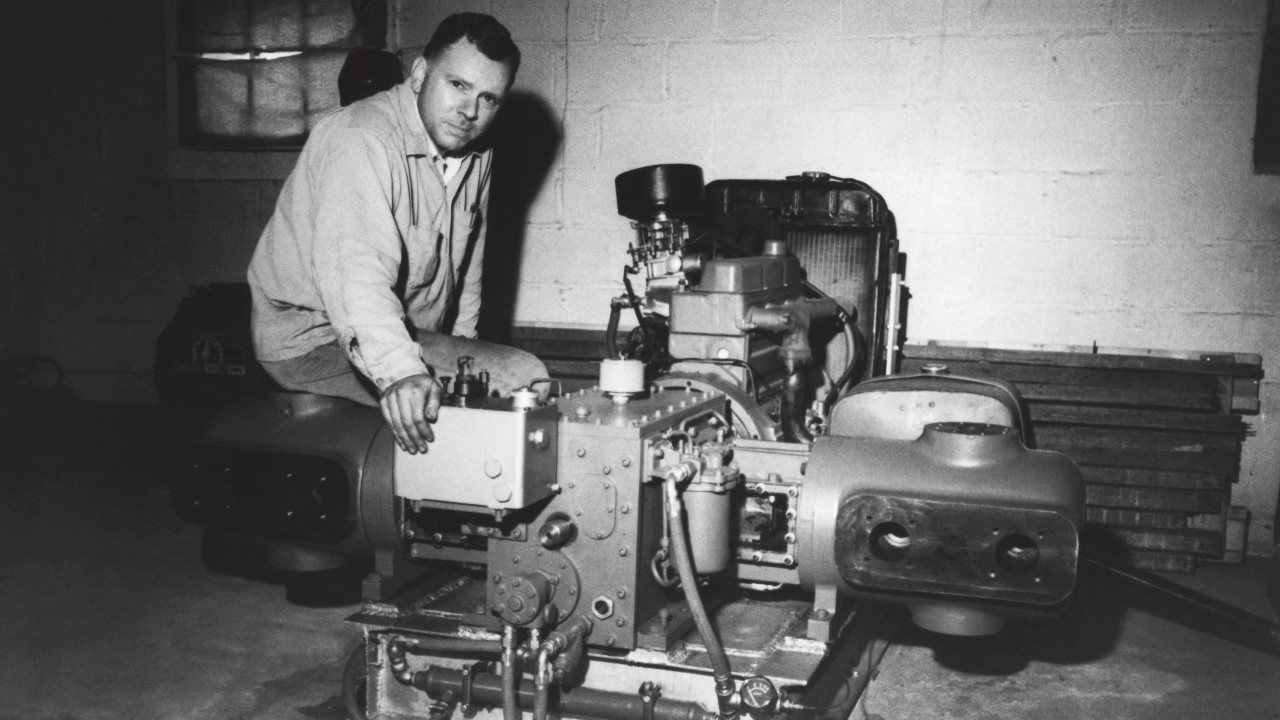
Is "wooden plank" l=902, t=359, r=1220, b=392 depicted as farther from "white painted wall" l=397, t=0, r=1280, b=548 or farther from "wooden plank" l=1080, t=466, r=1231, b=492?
"wooden plank" l=1080, t=466, r=1231, b=492

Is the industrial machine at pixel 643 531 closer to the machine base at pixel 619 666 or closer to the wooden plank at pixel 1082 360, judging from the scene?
the machine base at pixel 619 666

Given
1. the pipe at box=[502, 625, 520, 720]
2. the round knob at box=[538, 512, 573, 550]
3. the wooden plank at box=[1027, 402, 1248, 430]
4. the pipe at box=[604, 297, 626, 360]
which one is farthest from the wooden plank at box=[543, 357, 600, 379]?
the pipe at box=[502, 625, 520, 720]

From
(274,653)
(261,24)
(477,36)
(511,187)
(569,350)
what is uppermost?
(261,24)

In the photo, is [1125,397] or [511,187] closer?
[1125,397]

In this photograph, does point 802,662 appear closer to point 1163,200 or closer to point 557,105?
point 1163,200

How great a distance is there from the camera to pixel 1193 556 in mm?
3145

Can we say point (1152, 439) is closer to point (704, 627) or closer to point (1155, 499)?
point (1155, 499)

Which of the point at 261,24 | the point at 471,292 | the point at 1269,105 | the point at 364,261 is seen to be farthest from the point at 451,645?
the point at 261,24

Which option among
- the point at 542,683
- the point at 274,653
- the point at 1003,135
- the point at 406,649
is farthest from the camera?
the point at 1003,135

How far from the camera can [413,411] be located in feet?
5.29

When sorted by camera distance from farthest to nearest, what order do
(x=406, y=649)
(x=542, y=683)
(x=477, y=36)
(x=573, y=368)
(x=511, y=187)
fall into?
(x=511, y=187)
(x=573, y=368)
(x=477, y=36)
(x=406, y=649)
(x=542, y=683)

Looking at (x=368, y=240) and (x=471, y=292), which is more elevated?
(x=368, y=240)

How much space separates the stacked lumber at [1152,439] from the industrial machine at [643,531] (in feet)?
4.00

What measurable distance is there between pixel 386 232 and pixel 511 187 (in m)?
2.03
